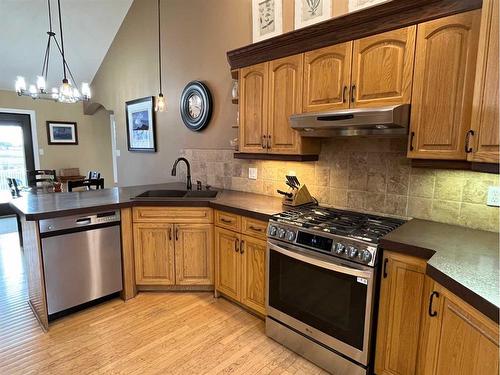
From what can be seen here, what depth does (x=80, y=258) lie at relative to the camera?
8.20 ft

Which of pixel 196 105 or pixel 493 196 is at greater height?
pixel 196 105

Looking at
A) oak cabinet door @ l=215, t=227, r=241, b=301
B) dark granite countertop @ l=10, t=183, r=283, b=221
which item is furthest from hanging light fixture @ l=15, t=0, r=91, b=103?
oak cabinet door @ l=215, t=227, r=241, b=301

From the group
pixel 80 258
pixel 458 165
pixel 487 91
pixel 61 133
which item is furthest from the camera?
pixel 61 133

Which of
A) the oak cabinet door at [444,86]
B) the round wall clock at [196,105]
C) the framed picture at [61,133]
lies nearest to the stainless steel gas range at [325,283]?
the oak cabinet door at [444,86]

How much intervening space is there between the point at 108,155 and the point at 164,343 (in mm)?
5832

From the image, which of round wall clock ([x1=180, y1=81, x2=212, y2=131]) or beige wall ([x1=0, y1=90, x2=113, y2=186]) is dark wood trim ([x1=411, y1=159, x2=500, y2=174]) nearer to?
round wall clock ([x1=180, y1=81, x2=212, y2=131])

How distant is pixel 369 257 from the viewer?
1.67m

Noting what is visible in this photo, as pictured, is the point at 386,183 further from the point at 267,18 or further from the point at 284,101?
the point at 267,18

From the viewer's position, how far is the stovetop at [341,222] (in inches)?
70.9

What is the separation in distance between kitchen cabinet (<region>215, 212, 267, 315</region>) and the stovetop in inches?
11.4

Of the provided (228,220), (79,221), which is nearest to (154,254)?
(79,221)

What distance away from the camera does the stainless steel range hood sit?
68.2 inches

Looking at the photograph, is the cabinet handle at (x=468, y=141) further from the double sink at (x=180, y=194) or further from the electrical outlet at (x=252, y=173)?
the double sink at (x=180, y=194)

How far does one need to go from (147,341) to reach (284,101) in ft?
7.09
